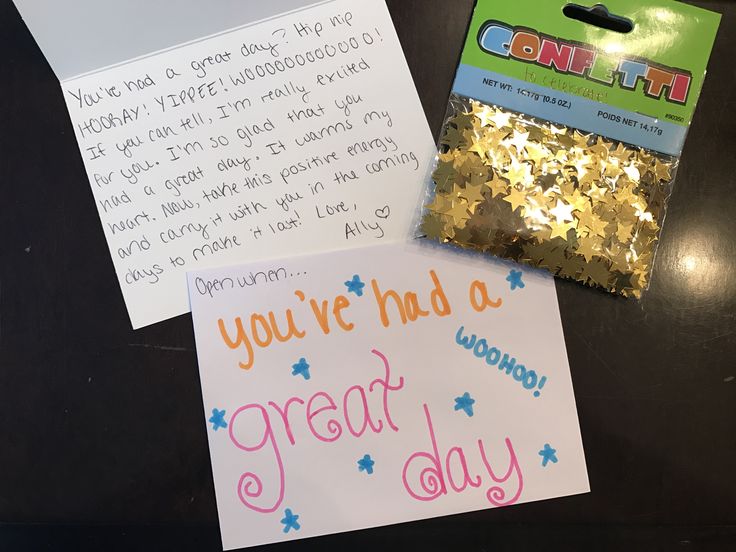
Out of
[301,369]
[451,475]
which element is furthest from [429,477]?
[301,369]

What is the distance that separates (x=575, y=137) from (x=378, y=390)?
0.25 meters

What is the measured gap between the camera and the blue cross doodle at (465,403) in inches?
19.2

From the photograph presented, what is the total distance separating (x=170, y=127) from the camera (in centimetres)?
50

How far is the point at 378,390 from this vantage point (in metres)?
0.49

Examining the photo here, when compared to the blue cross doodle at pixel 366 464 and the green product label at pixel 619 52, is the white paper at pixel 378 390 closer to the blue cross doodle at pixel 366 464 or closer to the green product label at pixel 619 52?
the blue cross doodle at pixel 366 464

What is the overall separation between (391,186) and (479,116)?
88mm

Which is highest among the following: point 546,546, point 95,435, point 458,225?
point 458,225

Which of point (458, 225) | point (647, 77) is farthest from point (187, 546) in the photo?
point (647, 77)

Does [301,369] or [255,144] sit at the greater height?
[255,144]

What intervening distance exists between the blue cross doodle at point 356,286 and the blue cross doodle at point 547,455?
189 mm

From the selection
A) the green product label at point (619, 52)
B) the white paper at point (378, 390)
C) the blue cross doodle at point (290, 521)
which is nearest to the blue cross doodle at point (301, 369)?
Result: the white paper at point (378, 390)

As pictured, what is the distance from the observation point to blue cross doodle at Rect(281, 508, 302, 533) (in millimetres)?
480

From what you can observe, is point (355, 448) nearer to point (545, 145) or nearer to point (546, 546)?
point (546, 546)

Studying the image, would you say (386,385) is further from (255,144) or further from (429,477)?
(255,144)
